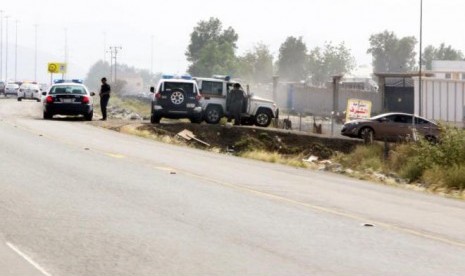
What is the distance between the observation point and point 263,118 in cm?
3728

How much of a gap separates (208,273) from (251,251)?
1.30 meters

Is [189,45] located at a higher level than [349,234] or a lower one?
higher

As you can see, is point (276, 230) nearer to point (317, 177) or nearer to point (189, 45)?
point (317, 177)

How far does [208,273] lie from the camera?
8.07 meters

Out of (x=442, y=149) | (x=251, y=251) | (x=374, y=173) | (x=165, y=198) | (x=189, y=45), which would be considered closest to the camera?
(x=251, y=251)

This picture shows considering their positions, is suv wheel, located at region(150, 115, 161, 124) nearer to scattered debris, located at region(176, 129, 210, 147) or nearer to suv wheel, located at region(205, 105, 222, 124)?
suv wheel, located at region(205, 105, 222, 124)

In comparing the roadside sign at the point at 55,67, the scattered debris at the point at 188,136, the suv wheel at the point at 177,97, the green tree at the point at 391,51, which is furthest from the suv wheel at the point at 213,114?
the green tree at the point at 391,51

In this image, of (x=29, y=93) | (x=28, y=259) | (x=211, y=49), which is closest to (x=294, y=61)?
(x=211, y=49)

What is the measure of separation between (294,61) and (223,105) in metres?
152

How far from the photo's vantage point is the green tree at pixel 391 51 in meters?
194

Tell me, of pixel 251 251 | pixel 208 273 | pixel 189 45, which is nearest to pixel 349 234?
pixel 251 251

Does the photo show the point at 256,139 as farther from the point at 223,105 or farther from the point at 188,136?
Result: the point at 223,105

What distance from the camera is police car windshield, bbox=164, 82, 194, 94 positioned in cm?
3441

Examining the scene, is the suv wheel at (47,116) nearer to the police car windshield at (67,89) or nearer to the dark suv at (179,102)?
the police car windshield at (67,89)
